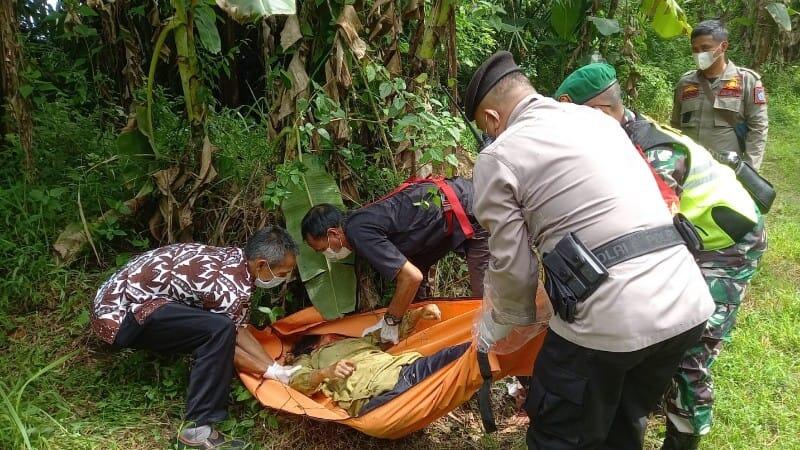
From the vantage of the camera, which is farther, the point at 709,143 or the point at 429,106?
the point at 709,143

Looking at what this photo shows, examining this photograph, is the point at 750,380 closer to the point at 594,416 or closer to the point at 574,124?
the point at 594,416

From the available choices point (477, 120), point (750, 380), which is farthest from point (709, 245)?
point (750, 380)

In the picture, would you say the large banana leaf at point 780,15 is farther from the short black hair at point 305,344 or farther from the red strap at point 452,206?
the short black hair at point 305,344

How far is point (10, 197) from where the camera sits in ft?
11.7

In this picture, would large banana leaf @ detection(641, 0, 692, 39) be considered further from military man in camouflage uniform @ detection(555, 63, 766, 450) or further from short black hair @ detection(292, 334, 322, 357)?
short black hair @ detection(292, 334, 322, 357)

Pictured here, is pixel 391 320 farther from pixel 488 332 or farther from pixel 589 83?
pixel 589 83

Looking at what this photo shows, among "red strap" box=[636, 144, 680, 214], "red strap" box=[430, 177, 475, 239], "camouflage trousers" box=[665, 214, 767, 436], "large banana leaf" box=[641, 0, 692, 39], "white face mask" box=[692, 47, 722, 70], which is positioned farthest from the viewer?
"large banana leaf" box=[641, 0, 692, 39]

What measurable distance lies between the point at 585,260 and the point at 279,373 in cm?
175

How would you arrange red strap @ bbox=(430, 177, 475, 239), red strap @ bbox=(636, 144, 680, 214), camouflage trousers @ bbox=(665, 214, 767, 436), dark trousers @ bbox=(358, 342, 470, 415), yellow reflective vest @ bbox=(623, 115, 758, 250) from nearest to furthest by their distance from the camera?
red strap @ bbox=(636, 144, 680, 214) < yellow reflective vest @ bbox=(623, 115, 758, 250) < camouflage trousers @ bbox=(665, 214, 767, 436) < dark trousers @ bbox=(358, 342, 470, 415) < red strap @ bbox=(430, 177, 475, 239)

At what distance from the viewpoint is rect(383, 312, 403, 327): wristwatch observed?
3.07 metres

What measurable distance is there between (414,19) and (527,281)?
6.70ft

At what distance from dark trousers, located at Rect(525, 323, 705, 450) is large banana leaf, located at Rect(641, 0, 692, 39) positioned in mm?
2645

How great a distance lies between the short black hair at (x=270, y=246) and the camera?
8.89 feet

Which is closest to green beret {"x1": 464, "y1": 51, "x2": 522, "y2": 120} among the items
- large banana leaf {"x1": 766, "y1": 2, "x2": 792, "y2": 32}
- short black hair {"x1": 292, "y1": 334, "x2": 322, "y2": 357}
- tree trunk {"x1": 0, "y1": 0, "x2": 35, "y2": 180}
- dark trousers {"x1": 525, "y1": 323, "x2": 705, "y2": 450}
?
dark trousers {"x1": 525, "y1": 323, "x2": 705, "y2": 450}
